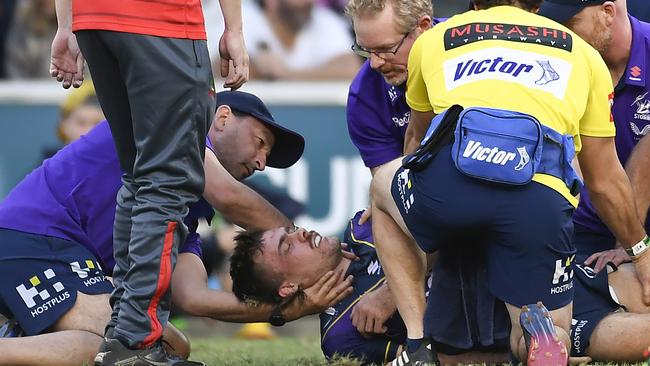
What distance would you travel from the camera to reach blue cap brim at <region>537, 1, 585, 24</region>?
220 inches

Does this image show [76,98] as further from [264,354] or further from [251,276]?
[251,276]

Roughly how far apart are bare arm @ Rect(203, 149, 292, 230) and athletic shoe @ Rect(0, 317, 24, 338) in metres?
0.99

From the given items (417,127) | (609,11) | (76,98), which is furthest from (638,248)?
(76,98)

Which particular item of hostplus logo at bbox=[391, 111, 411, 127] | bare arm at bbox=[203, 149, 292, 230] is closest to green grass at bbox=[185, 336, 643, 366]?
bare arm at bbox=[203, 149, 292, 230]

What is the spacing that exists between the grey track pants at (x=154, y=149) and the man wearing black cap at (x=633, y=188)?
1785 millimetres

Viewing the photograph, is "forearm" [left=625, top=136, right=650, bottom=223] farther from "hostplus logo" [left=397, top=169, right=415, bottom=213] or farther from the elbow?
the elbow

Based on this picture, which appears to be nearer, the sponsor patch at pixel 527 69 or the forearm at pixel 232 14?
the sponsor patch at pixel 527 69

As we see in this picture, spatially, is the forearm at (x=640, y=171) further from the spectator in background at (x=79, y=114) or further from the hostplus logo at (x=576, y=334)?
the spectator in background at (x=79, y=114)

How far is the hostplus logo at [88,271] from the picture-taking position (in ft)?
17.8

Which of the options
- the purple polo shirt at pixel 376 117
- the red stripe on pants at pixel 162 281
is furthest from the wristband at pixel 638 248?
the red stripe on pants at pixel 162 281

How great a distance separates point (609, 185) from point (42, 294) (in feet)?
7.87

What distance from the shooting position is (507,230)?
4523mm

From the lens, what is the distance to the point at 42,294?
5348mm

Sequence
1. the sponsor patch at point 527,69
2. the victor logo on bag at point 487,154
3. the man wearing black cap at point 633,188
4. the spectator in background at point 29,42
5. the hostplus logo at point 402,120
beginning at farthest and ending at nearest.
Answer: the spectator in background at point 29,42, the hostplus logo at point 402,120, the man wearing black cap at point 633,188, the sponsor patch at point 527,69, the victor logo on bag at point 487,154
